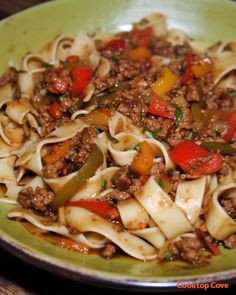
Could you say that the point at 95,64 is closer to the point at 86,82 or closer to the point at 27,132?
the point at 86,82

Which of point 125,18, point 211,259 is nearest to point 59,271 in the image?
point 211,259

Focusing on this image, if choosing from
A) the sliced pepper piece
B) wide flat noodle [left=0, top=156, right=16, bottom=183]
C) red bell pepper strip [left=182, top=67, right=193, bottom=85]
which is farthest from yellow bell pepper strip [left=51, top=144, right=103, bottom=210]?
red bell pepper strip [left=182, top=67, right=193, bottom=85]

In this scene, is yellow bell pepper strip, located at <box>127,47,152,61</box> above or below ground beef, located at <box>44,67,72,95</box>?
below

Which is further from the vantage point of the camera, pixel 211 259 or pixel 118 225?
pixel 118 225

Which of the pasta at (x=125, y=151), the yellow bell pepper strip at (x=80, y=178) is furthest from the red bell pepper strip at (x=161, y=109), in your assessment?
the yellow bell pepper strip at (x=80, y=178)

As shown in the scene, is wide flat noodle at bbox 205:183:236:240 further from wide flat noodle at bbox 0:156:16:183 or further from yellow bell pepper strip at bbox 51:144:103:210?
wide flat noodle at bbox 0:156:16:183

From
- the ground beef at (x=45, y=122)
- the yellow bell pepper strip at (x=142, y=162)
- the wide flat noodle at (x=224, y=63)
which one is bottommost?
the wide flat noodle at (x=224, y=63)

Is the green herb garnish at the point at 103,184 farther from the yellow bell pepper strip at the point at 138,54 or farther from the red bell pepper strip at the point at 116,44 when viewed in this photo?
the red bell pepper strip at the point at 116,44
